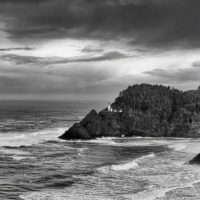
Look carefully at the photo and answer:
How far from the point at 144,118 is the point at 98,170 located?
47953 millimetres

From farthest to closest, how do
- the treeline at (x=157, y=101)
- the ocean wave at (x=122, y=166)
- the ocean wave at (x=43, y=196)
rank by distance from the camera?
the treeline at (x=157, y=101), the ocean wave at (x=122, y=166), the ocean wave at (x=43, y=196)

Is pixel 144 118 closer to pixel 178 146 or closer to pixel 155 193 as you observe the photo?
pixel 178 146

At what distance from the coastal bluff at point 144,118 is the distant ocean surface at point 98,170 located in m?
10.2

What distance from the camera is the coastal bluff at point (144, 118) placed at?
314ft

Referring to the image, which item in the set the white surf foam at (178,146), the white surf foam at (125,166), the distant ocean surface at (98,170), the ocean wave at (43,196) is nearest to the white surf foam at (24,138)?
the distant ocean surface at (98,170)

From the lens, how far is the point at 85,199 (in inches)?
1576

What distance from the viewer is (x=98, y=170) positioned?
178 ft

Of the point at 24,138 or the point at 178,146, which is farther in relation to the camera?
the point at 24,138

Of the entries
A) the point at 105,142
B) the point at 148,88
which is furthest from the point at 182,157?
the point at 148,88

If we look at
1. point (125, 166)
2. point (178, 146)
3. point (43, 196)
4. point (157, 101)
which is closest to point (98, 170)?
point (125, 166)

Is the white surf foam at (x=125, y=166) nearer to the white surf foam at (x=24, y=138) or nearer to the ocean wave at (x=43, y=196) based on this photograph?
the ocean wave at (x=43, y=196)

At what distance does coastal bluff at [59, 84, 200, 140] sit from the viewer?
314 feet

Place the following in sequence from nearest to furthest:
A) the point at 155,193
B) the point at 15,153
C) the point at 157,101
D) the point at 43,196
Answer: the point at 43,196 < the point at 155,193 < the point at 15,153 < the point at 157,101

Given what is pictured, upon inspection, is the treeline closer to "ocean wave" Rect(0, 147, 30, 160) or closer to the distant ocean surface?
the distant ocean surface
